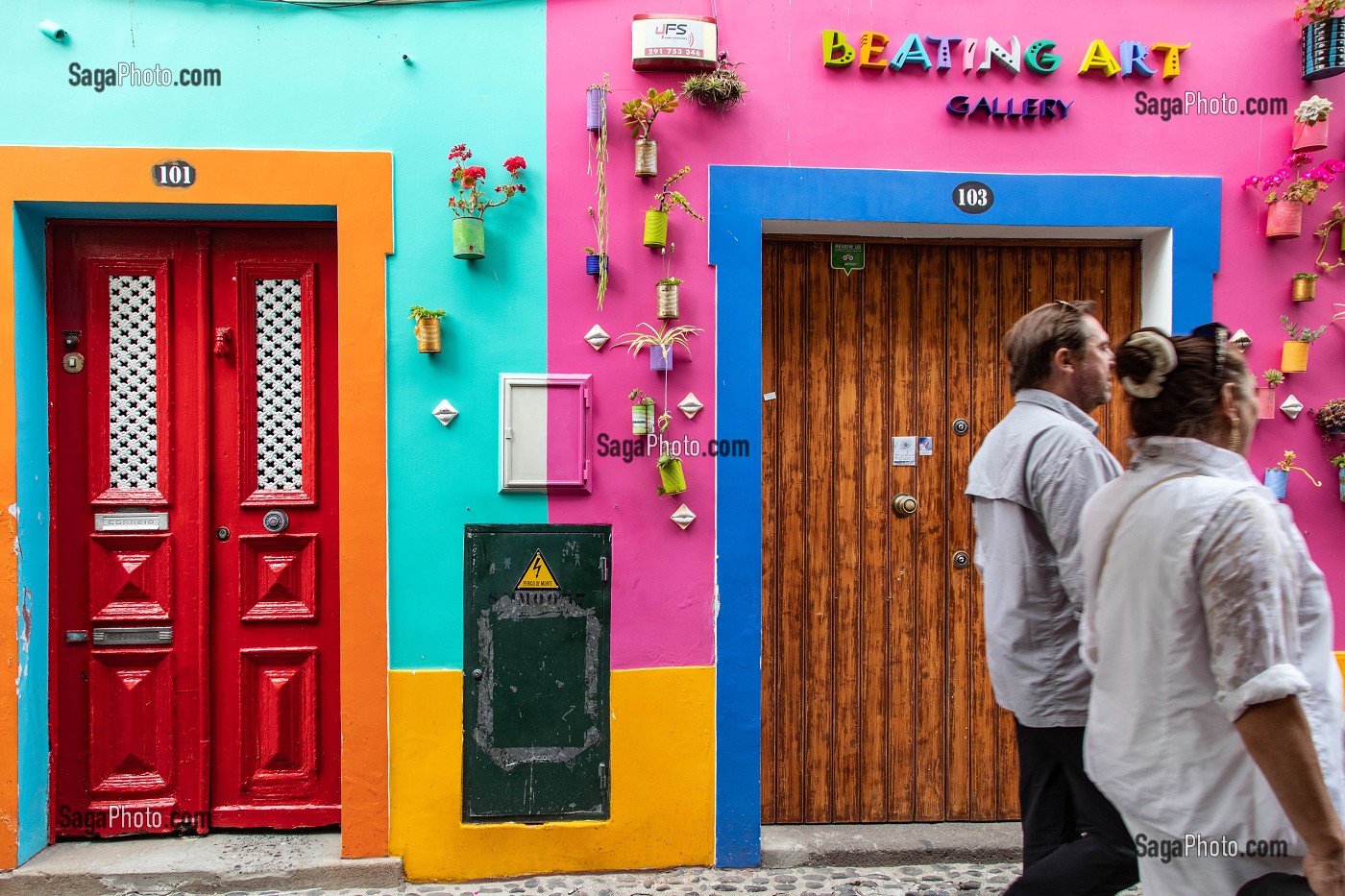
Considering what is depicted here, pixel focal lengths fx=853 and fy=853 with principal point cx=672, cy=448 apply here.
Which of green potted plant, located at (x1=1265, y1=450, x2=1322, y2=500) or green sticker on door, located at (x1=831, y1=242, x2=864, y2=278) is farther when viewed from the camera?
green sticker on door, located at (x1=831, y1=242, x2=864, y2=278)

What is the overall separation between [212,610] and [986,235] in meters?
3.63

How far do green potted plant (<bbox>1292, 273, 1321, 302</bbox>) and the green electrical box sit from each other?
303 centimetres

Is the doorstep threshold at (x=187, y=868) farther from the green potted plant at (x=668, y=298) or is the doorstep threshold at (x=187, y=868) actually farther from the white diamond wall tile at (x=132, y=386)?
the green potted plant at (x=668, y=298)

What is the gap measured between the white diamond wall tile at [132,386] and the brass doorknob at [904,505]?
3098mm

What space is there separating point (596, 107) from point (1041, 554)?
2.32 metres

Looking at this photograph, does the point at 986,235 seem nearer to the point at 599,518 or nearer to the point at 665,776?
the point at 599,518

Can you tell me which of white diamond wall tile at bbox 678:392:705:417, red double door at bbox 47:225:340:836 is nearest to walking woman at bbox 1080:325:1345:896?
A: white diamond wall tile at bbox 678:392:705:417

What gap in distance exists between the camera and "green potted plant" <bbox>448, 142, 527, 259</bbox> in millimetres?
3264

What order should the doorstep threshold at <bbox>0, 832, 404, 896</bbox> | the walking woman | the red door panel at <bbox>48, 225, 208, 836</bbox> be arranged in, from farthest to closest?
the red door panel at <bbox>48, 225, 208, 836</bbox>
the doorstep threshold at <bbox>0, 832, 404, 896</bbox>
the walking woman

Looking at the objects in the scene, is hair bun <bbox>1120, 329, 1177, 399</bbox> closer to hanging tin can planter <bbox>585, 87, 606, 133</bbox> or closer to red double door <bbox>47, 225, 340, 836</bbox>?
hanging tin can planter <bbox>585, 87, 606, 133</bbox>

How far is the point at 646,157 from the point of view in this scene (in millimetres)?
3350

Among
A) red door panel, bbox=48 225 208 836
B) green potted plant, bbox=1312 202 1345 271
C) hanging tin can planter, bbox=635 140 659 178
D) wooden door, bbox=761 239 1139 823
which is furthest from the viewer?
wooden door, bbox=761 239 1139 823

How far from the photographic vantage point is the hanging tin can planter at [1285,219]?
349 cm

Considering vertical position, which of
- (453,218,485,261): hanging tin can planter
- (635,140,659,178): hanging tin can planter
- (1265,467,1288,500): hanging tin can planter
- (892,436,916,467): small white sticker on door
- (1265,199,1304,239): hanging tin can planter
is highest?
(635,140,659,178): hanging tin can planter
